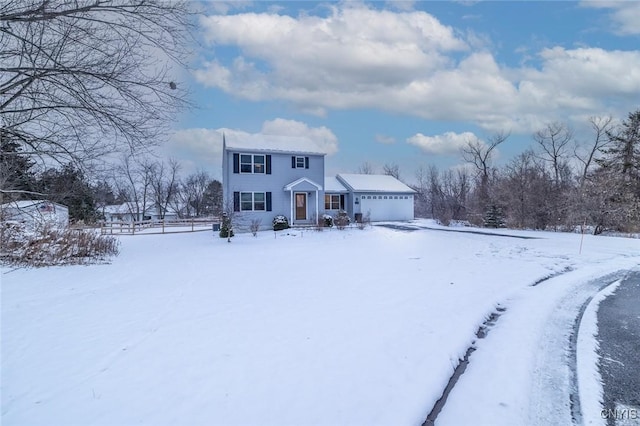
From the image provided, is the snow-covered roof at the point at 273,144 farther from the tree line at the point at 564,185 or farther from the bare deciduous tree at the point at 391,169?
the bare deciduous tree at the point at 391,169

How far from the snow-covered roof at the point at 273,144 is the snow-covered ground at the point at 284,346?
44.6 feet

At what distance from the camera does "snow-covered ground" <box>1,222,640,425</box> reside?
2.87 meters

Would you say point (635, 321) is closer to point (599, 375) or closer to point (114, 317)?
point (599, 375)

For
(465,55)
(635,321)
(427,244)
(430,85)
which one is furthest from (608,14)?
(635,321)

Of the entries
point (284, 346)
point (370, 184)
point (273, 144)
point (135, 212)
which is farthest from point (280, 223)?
point (135, 212)

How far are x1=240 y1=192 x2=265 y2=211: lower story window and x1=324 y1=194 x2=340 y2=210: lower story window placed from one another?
697 centimetres

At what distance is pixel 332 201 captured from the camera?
27.8 meters

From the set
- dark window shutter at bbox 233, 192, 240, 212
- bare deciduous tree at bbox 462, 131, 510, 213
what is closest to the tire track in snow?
dark window shutter at bbox 233, 192, 240, 212

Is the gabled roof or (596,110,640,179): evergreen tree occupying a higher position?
(596,110,640,179): evergreen tree

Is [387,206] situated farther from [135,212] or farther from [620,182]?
[135,212]

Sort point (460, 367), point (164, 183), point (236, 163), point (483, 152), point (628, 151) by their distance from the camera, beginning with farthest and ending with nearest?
1. point (164, 183)
2. point (483, 152)
3. point (628, 151)
4. point (236, 163)
5. point (460, 367)

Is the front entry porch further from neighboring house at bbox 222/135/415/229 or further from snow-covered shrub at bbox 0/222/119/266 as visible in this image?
snow-covered shrub at bbox 0/222/119/266

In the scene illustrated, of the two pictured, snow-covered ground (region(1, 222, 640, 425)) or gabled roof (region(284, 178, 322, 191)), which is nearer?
snow-covered ground (region(1, 222, 640, 425))

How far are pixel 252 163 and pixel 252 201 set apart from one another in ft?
7.87
